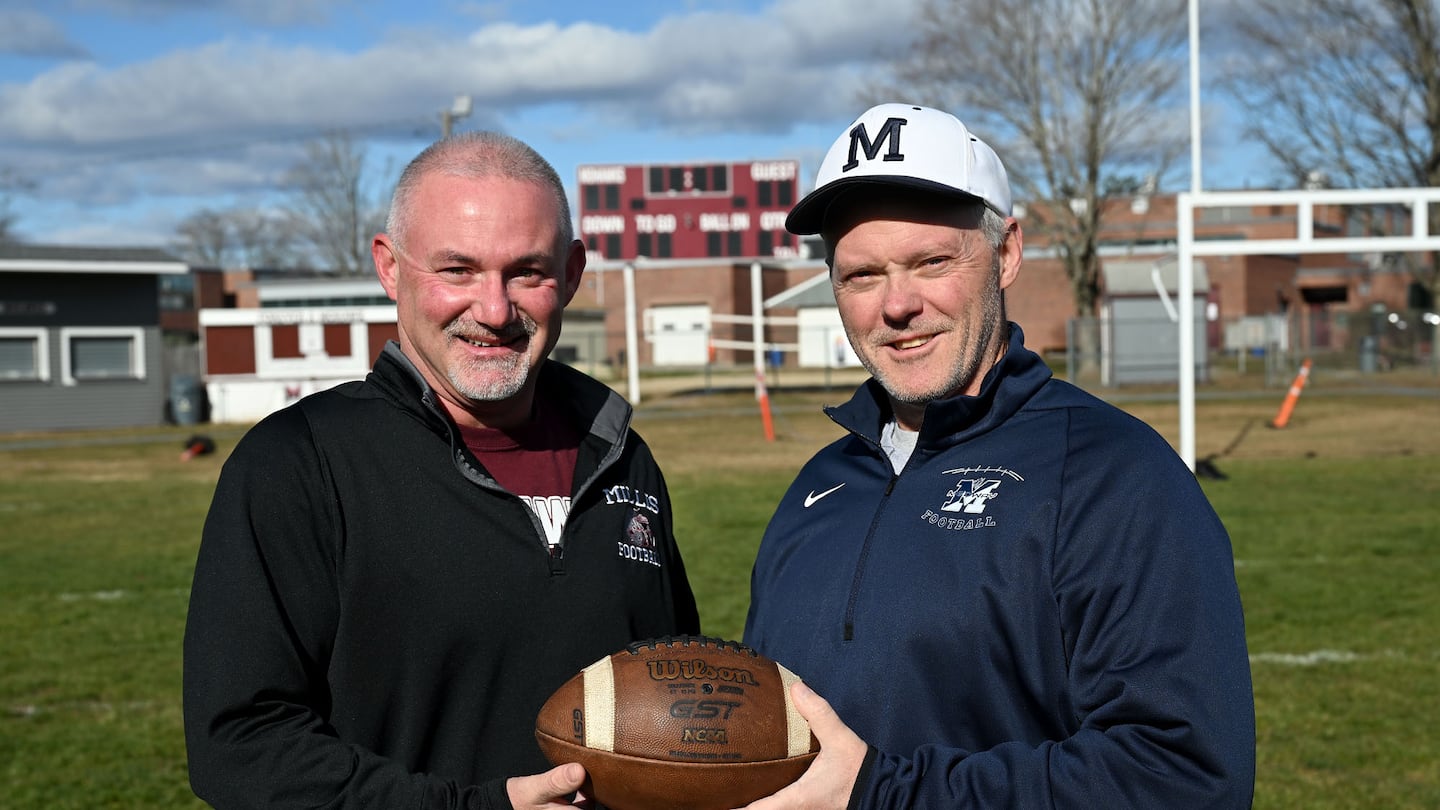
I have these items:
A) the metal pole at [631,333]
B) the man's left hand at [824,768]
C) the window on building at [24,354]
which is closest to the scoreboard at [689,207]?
the metal pole at [631,333]

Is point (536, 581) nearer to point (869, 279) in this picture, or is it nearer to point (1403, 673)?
point (869, 279)

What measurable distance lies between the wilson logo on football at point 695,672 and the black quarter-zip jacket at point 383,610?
1.16ft

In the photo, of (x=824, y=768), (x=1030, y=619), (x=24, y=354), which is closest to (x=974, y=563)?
(x=1030, y=619)

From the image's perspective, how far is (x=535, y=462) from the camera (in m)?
2.89

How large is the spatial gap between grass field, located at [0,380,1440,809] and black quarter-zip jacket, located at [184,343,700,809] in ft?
11.8

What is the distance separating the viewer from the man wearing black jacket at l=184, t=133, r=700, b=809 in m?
2.33

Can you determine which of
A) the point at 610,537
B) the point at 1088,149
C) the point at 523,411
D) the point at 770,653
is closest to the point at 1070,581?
the point at 770,653

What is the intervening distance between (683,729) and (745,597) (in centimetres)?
673

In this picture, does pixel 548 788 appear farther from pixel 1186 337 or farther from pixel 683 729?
pixel 1186 337

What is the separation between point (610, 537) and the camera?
111 inches

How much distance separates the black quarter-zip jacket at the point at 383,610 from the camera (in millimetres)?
2314

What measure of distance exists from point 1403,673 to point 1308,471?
30.7 feet

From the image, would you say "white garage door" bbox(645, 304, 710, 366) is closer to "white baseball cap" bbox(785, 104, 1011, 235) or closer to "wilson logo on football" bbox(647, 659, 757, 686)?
"white baseball cap" bbox(785, 104, 1011, 235)

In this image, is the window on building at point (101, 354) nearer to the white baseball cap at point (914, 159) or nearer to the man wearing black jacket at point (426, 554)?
the man wearing black jacket at point (426, 554)
